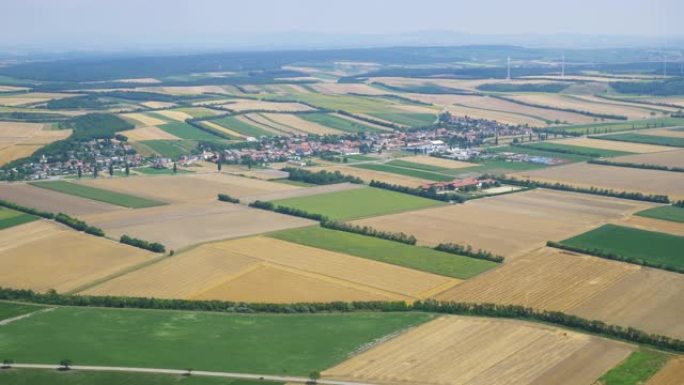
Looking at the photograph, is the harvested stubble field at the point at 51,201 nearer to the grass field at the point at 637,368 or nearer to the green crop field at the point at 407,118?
the grass field at the point at 637,368

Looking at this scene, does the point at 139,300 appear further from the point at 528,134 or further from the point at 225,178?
the point at 528,134

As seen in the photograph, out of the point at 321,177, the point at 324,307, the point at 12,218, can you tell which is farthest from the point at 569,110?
the point at 324,307

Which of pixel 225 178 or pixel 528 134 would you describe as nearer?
pixel 225 178

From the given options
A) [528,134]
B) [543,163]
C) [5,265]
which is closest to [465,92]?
[528,134]

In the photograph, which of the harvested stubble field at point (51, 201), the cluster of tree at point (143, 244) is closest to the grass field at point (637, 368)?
the cluster of tree at point (143, 244)

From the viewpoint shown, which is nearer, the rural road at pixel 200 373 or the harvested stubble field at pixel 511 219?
the rural road at pixel 200 373

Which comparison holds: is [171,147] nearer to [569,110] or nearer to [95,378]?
[569,110]
